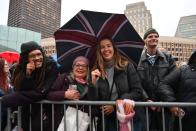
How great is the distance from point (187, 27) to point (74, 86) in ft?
601

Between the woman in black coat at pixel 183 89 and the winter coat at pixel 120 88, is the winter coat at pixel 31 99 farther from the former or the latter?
the woman in black coat at pixel 183 89

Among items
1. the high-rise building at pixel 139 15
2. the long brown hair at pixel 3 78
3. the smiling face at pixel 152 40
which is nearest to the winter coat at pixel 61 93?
the long brown hair at pixel 3 78

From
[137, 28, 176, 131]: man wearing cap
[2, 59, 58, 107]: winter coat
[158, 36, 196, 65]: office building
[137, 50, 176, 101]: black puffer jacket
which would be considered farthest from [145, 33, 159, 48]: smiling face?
[158, 36, 196, 65]: office building

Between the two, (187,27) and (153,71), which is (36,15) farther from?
(153,71)

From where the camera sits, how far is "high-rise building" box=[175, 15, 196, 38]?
18100 cm

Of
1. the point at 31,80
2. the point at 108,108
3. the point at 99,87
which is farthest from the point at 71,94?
the point at 31,80

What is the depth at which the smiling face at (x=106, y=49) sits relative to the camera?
4414 millimetres

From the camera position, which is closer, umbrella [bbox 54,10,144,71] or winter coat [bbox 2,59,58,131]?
winter coat [bbox 2,59,58,131]

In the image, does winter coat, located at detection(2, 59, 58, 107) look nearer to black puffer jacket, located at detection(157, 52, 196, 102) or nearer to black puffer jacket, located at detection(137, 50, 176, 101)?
black puffer jacket, located at detection(137, 50, 176, 101)

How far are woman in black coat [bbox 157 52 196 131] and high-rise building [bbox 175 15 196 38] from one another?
181407mm

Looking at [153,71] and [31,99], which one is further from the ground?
[153,71]

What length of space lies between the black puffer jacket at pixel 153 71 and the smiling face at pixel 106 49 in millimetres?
626

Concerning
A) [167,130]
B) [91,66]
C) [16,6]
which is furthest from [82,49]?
[16,6]

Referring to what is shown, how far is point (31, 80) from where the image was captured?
434cm
